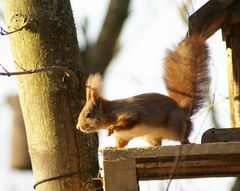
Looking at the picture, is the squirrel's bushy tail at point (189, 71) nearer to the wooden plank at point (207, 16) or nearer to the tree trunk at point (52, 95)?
the wooden plank at point (207, 16)

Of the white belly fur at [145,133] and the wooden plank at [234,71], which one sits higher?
the wooden plank at [234,71]

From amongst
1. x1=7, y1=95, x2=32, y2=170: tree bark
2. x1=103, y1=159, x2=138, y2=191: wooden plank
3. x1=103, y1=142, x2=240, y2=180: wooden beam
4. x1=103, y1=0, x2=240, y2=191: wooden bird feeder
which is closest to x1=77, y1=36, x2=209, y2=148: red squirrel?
x1=103, y1=0, x2=240, y2=191: wooden bird feeder

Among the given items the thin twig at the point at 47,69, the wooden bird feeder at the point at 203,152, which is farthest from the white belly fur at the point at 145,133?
the thin twig at the point at 47,69

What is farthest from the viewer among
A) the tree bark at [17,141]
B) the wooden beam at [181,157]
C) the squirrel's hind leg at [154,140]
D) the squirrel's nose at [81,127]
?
the tree bark at [17,141]

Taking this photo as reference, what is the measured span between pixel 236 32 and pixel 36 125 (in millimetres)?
887

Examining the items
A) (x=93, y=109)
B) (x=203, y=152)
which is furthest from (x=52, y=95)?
(x=203, y=152)

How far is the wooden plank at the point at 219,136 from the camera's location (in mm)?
2547

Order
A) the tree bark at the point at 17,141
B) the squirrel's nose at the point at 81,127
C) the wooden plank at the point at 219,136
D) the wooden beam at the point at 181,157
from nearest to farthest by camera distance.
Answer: the wooden beam at the point at 181,157, the wooden plank at the point at 219,136, the squirrel's nose at the point at 81,127, the tree bark at the point at 17,141

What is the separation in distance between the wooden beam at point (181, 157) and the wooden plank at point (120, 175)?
0.04ft

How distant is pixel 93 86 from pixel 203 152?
660 mm

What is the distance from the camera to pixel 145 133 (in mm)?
2977

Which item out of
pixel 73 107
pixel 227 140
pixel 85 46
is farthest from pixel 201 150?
pixel 85 46

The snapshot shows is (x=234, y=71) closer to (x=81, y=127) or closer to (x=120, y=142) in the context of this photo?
(x=120, y=142)

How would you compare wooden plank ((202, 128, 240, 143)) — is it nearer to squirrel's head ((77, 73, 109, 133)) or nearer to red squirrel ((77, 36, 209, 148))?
red squirrel ((77, 36, 209, 148))
